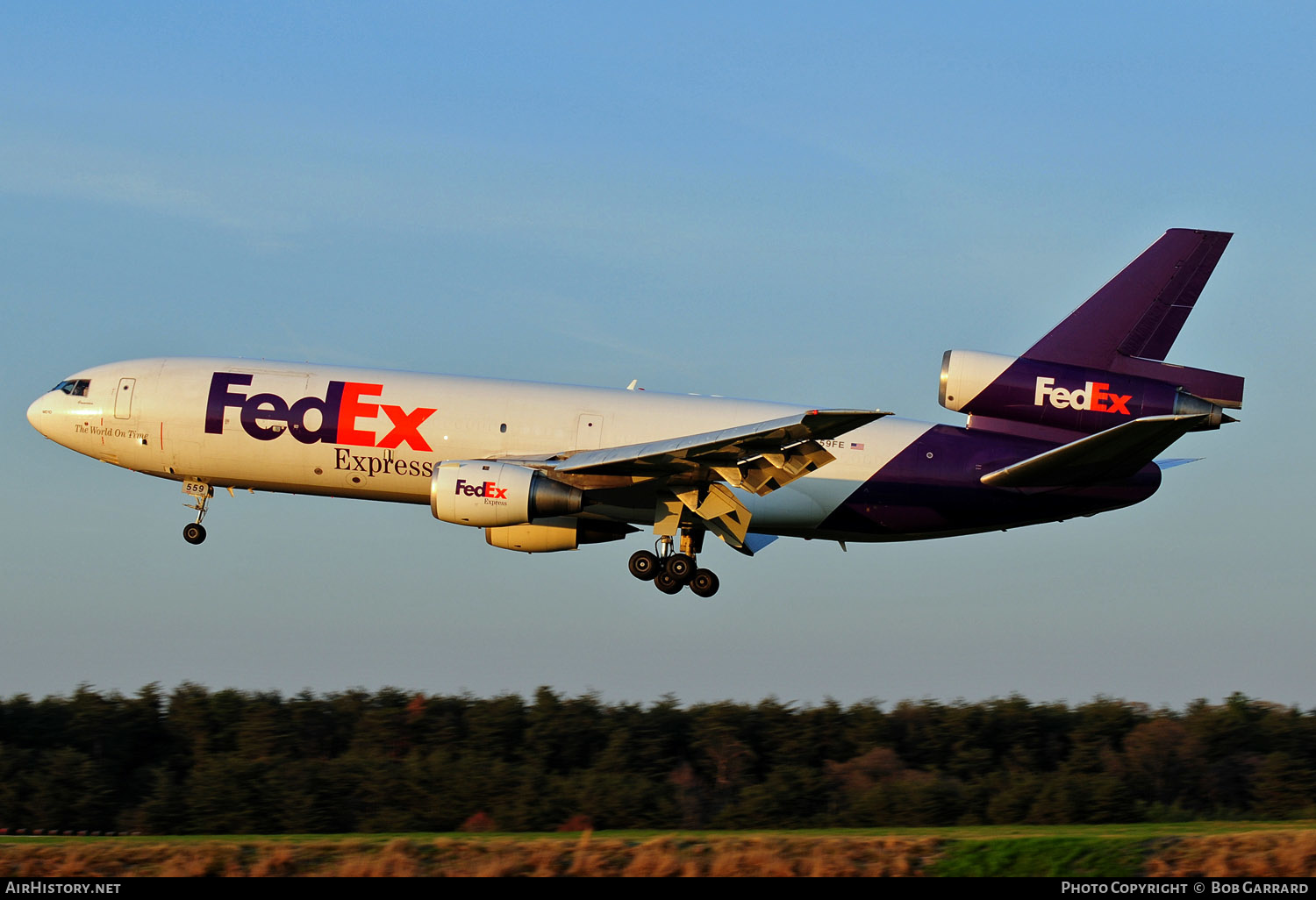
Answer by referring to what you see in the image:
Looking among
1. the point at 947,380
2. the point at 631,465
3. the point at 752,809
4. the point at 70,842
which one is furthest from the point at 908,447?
the point at 70,842

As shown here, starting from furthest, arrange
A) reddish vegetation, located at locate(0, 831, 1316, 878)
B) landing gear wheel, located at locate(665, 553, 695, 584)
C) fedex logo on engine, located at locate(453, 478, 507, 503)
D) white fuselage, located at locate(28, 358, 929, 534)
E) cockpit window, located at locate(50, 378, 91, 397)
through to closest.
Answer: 1. cockpit window, located at locate(50, 378, 91, 397)
2. landing gear wheel, located at locate(665, 553, 695, 584)
3. white fuselage, located at locate(28, 358, 929, 534)
4. fedex logo on engine, located at locate(453, 478, 507, 503)
5. reddish vegetation, located at locate(0, 831, 1316, 878)

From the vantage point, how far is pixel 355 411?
33.6 meters

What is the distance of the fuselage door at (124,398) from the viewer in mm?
34812

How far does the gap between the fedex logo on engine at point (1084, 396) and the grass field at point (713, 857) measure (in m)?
13.4

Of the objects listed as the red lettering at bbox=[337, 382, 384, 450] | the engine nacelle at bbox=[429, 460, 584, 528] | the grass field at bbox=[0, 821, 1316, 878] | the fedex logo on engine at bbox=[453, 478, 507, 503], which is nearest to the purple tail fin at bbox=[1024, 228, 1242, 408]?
the engine nacelle at bbox=[429, 460, 584, 528]

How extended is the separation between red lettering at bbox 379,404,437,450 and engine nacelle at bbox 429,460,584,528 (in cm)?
231

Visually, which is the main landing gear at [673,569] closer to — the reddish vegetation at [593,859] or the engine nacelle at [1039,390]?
the engine nacelle at [1039,390]

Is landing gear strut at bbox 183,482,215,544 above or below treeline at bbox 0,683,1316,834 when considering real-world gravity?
above

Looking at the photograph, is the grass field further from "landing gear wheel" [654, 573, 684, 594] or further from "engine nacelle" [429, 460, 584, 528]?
"landing gear wheel" [654, 573, 684, 594]

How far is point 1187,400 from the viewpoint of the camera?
31656 mm

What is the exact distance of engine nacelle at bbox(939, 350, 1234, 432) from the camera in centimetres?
3247

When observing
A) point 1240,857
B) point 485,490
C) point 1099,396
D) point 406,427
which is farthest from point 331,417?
point 1240,857

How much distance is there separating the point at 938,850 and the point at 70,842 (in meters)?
12.9

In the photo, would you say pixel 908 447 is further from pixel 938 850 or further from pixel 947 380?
pixel 938 850
